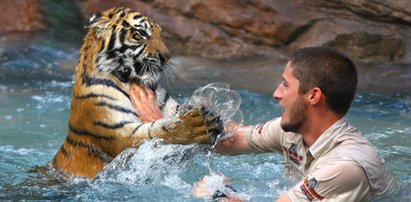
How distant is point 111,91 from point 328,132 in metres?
1.12

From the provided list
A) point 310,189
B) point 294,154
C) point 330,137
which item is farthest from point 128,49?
point 310,189

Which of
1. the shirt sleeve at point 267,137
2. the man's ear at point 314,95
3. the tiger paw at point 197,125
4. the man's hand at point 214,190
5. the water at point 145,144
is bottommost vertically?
the water at point 145,144

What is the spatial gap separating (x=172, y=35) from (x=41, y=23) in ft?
4.12

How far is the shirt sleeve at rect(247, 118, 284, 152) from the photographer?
128 inches

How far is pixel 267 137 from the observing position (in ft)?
10.8

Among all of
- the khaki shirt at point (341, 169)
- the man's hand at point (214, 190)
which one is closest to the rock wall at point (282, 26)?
the man's hand at point (214, 190)

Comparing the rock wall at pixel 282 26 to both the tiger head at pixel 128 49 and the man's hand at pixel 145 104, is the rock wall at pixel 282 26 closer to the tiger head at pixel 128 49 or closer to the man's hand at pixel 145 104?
the tiger head at pixel 128 49

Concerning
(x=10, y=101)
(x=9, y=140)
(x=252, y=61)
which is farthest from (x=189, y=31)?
(x=9, y=140)

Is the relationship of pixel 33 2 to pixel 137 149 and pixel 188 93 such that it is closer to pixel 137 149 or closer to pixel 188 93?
pixel 188 93

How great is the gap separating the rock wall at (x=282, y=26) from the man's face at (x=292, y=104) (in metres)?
3.94

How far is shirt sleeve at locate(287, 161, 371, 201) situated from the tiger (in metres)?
0.84

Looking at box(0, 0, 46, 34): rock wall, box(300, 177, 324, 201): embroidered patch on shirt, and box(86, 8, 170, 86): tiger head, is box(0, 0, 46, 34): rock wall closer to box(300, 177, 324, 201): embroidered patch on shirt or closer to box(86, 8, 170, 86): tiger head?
box(86, 8, 170, 86): tiger head

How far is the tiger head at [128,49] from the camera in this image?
3598 millimetres

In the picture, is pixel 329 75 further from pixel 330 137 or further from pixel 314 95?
pixel 330 137
